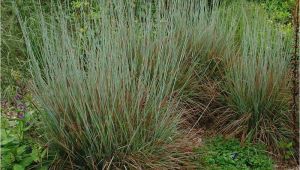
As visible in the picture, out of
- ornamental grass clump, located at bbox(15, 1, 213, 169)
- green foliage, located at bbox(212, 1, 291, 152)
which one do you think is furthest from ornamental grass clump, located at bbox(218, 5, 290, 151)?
ornamental grass clump, located at bbox(15, 1, 213, 169)

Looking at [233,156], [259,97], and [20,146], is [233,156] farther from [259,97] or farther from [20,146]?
[20,146]

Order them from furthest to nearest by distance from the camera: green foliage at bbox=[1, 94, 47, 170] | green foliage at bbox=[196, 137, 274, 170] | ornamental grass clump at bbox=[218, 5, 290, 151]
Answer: ornamental grass clump at bbox=[218, 5, 290, 151] → green foliage at bbox=[196, 137, 274, 170] → green foliage at bbox=[1, 94, 47, 170]

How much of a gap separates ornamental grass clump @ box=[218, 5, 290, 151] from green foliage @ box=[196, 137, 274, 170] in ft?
0.46

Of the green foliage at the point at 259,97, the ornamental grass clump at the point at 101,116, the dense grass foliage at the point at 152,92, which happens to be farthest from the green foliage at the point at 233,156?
the ornamental grass clump at the point at 101,116

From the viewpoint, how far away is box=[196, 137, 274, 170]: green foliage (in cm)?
386

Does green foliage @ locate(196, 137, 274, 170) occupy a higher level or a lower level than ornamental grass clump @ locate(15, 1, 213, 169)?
lower

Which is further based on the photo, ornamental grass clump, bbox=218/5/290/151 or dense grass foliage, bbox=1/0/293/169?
→ ornamental grass clump, bbox=218/5/290/151

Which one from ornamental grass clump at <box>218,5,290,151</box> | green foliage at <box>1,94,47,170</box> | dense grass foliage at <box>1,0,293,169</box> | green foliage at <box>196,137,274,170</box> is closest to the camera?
green foliage at <box>1,94,47,170</box>

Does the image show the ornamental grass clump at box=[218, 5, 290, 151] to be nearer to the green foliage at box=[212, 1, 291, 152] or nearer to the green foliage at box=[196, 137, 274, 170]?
the green foliage at box=[212, 1, 291, 152]

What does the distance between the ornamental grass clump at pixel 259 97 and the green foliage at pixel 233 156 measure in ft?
0.46

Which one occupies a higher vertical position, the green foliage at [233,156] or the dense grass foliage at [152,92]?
the dense grass foliage at [152,92]

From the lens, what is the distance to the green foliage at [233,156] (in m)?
3.86

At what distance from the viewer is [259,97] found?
14.2 feet

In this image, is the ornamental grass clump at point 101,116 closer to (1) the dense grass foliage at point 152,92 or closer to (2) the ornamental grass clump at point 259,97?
(1) the dense grass foliage at point 152,92
